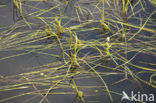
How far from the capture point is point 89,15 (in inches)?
75.0

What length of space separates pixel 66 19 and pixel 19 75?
26.4 inches

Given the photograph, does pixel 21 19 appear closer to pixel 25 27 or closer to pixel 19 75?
pixel 25 27

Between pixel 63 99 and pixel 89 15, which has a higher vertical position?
pixel 89 15

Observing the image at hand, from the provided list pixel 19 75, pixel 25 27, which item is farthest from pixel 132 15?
pixel 19 75

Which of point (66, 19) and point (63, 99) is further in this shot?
point (66, 19)

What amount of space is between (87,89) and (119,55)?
14.5 inches

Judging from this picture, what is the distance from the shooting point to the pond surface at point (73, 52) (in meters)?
1.36

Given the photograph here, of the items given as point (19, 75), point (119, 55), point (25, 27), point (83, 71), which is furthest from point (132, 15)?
point (19, 75)

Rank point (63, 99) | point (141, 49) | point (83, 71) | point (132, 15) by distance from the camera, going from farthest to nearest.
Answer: point (132, 15), point (141, 49), point (83, 71), point (63, 99)

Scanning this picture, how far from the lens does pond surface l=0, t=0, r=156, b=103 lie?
4.45 feet

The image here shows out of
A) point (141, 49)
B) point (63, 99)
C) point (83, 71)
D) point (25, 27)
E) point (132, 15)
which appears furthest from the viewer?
point (132, 15)

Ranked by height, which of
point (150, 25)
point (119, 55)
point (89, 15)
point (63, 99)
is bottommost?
point (63, 99)

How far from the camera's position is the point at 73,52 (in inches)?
62.2

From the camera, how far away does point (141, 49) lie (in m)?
1.60
